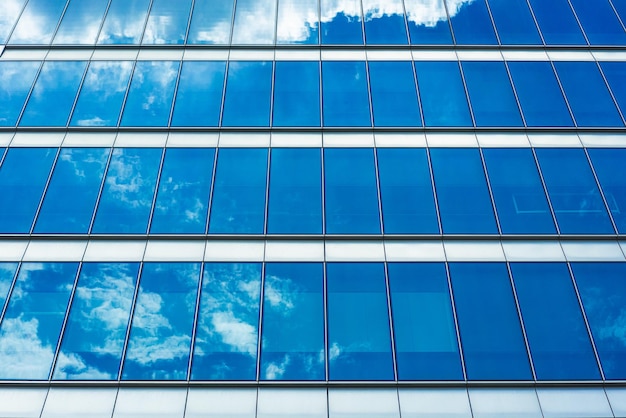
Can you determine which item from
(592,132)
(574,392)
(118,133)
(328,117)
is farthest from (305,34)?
(574,392)

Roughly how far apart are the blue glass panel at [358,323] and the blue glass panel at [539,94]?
26.7 ft

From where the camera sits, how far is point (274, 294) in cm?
1523

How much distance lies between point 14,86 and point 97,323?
10.0 meters

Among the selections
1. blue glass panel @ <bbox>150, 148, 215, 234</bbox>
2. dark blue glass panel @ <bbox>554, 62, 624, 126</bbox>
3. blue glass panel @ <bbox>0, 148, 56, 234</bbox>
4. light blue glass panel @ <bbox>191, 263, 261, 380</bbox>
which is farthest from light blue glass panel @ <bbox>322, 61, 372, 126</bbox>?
blue glass panel @ <bbox>0, 148, 56, 234</bbox>

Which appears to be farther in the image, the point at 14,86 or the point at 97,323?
the point at 14,86

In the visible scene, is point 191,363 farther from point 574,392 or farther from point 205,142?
point 574,392

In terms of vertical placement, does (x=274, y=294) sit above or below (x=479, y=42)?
below

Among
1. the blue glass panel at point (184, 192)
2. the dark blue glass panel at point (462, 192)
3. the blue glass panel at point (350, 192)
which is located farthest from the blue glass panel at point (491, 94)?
the blue glass panel at point (184, 192)

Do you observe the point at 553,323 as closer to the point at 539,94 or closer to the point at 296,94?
the point at 539,94

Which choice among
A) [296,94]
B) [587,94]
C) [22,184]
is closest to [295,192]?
[296,94]

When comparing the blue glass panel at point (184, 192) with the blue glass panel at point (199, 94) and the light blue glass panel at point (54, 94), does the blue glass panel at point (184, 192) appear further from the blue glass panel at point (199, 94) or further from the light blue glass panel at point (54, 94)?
the light blue glass panel at point (54, 94)

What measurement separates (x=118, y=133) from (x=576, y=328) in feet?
49.4

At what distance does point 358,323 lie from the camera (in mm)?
14766

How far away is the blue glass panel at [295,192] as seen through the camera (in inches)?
655
